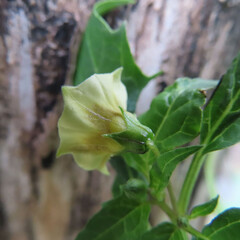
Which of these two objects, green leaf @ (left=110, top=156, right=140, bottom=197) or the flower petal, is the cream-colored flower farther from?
green leaf @ (left=110, top=156, right=140, bottom=197)

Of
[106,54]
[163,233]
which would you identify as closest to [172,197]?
[163,233]

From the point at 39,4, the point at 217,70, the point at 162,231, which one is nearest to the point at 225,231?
the point at 162,231

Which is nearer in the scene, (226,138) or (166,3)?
(226,138)

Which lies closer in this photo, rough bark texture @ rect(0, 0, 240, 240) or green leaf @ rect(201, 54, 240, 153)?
green leaf @ rect(201, 54, 240, 153)

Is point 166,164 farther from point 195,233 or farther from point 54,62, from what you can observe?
point 54,62

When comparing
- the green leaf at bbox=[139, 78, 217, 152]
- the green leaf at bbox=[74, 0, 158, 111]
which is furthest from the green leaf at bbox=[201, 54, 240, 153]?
the green leaf at bbox=[74, 0, 158, 111]

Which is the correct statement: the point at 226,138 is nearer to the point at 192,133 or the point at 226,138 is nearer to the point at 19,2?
the point at 192,133

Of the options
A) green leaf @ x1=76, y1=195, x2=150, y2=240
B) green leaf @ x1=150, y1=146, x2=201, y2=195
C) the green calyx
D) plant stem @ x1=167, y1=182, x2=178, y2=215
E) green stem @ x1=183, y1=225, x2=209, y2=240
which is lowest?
green leaf @ x1=76, y1=195, x2=150, y2=240
